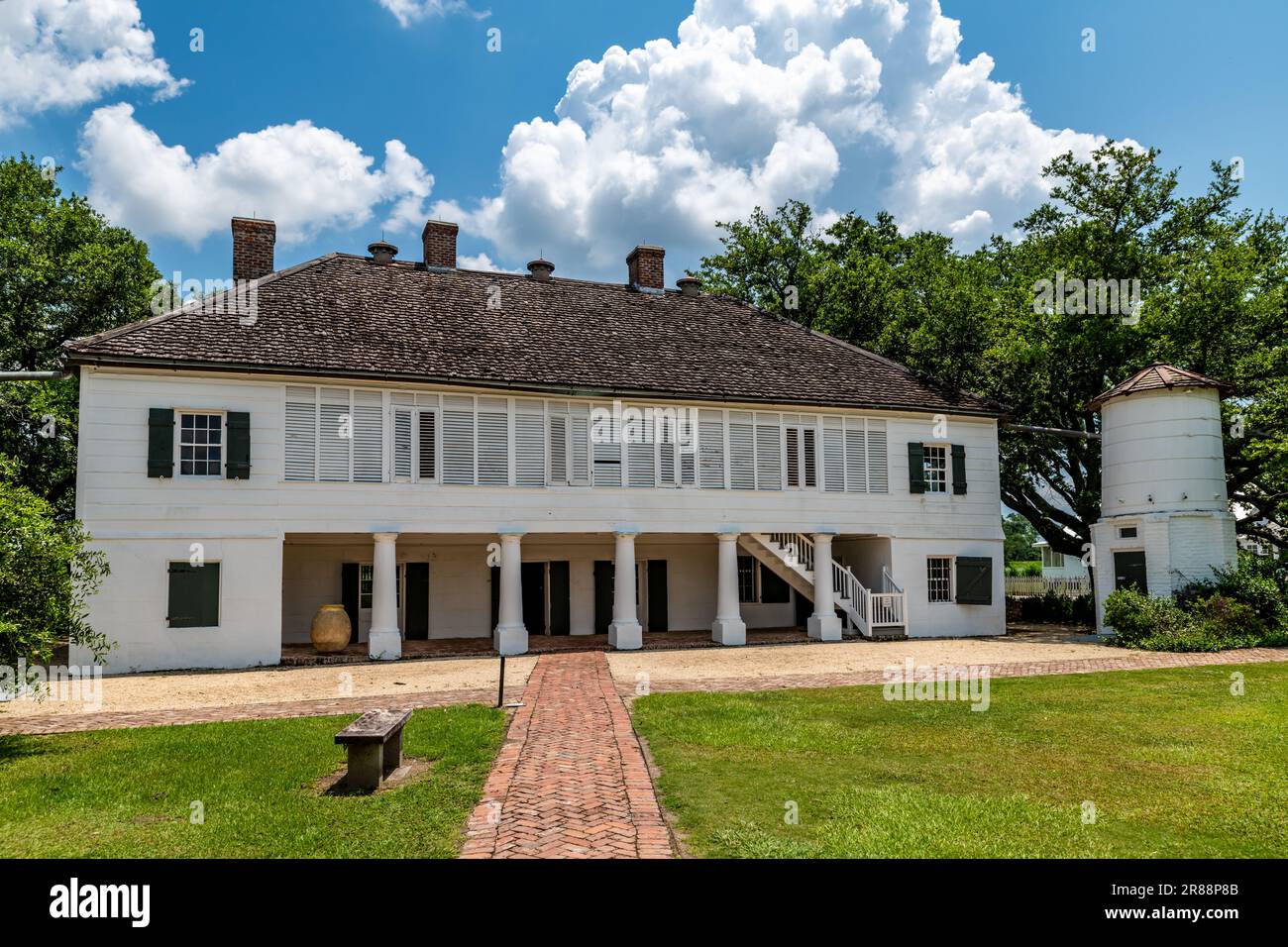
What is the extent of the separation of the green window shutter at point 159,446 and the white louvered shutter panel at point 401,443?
4400 millimetres

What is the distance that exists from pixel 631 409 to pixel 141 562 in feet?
36.1

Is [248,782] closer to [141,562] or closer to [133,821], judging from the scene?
[133,821]

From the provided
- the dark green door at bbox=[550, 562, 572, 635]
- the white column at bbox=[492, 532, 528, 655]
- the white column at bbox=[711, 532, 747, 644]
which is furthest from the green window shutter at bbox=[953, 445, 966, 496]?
the white column at bbox=[492, 532, 528, 655]

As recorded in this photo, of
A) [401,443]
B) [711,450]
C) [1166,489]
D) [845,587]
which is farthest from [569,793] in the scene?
[1166,489]

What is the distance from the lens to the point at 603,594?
2412 cm

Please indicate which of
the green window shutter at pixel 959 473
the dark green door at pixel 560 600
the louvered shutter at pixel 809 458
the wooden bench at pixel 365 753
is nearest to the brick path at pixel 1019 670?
the wooden bench at pixel 365 753

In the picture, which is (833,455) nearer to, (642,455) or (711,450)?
(711,450)

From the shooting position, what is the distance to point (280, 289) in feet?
69.8

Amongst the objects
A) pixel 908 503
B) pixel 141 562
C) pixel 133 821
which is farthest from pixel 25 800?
pixel 908 503

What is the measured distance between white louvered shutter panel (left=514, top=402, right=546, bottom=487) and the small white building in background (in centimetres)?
1409

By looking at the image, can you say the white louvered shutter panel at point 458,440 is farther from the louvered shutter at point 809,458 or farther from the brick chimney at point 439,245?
the louvered shutter at point 809,458

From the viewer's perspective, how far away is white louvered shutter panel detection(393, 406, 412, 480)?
63.4 ft

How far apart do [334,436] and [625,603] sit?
7549 mm

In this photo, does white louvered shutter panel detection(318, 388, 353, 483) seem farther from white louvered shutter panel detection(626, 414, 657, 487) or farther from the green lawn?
the green lawn
